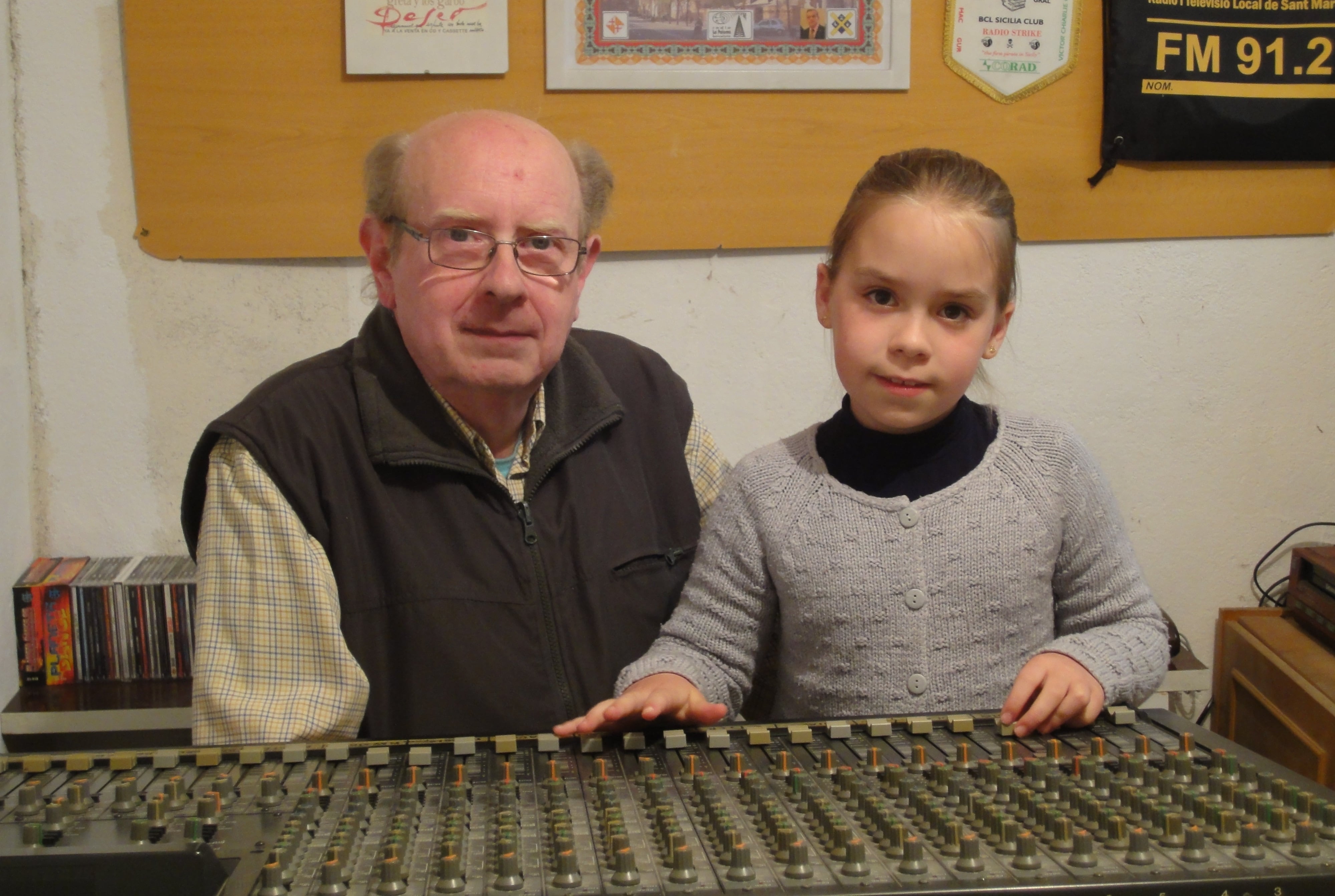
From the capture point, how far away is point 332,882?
660 millimetres

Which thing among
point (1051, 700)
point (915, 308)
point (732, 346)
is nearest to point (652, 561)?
point (915, 308)

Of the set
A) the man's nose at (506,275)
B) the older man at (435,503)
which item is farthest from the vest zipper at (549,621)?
the man's nose at (506,275)

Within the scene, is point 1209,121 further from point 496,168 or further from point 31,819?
point 31,819

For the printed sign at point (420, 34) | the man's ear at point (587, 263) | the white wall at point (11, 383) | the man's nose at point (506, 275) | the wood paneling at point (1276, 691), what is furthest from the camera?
the printed sign at point (420, 34)

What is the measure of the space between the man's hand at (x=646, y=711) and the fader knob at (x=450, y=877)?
0.28 m

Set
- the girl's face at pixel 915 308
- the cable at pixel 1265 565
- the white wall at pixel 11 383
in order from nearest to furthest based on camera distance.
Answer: the girl's face at pixel 915 308, the white wall at pixel 11 383, the cable at pixel 1265 565

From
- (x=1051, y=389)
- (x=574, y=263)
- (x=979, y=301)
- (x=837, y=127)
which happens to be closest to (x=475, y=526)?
(x=574, y=263)

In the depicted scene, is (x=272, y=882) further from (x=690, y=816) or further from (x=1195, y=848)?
(x=1195, y=848)

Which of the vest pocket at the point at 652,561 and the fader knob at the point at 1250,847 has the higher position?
the fader knob at the point at 1250,847

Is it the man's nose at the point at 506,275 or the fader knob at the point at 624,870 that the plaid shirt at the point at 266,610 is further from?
the fader knob at the point at 624,870

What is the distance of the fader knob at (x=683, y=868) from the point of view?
67 centimetres

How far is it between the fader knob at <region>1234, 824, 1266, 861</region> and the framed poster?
1836 millimetres

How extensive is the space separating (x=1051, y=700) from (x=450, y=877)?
56 centimetres

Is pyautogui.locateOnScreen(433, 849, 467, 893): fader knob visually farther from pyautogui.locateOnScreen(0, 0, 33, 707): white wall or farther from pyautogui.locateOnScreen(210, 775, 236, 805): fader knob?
pyautogui.locateOnScreen(0, 0, 33, 707): white wall
